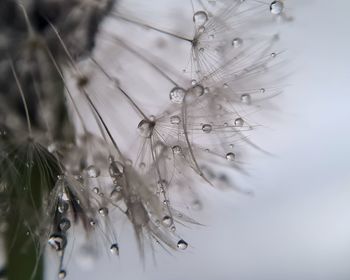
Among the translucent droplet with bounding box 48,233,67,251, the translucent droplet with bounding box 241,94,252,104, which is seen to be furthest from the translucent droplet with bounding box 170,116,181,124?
the translucent droplet with bounding box 48,233,67,251

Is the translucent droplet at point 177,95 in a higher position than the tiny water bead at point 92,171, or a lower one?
higher

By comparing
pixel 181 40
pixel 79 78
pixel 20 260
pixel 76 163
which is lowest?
pixel 20 260

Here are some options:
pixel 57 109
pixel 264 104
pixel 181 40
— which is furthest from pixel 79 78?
pixel 264 104

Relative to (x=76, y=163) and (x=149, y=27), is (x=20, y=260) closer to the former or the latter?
(x=76, y=163)

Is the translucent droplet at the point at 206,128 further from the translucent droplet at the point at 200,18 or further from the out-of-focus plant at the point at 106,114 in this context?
the translucent droplet at the point at 200,18

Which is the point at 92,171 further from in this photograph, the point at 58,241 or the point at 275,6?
the point at 275,6

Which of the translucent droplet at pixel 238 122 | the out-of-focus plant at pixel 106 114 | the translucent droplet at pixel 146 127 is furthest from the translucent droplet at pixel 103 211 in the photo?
the translucent droplet at pixel 238 122

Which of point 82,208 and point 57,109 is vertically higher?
point 57,109

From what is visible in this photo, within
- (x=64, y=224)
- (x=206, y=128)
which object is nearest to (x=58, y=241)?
(x=64, y=224)
